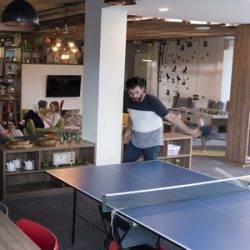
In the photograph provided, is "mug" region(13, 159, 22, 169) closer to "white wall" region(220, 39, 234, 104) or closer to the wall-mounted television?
the wall-mounted television

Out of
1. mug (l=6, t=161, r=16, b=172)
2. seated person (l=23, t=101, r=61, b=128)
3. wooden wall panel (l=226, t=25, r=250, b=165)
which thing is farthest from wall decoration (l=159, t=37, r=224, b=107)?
mug (l=6, t=161, r=16, b=172)

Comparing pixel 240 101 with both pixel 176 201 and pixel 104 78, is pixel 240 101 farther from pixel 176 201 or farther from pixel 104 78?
pixel 176 201

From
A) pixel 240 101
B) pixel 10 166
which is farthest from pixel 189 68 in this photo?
pixel 10 166

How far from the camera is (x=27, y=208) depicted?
5.31 meters

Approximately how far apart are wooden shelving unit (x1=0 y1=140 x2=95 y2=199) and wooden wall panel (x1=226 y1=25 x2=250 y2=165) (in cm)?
321

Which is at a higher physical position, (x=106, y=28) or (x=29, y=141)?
(x=106, y=28)

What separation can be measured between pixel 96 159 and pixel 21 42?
773 centimetres

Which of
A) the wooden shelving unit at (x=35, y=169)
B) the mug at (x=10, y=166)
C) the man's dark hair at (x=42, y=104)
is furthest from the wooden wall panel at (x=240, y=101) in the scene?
the man's dark hair at (x=42, y=104)

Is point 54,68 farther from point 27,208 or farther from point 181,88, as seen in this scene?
point 27,208

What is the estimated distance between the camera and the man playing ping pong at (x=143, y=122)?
5004mm

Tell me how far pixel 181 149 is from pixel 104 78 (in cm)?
215

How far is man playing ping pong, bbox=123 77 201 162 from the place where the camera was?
5.00 meters

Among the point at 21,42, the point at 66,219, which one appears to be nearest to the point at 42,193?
the point at 66,219

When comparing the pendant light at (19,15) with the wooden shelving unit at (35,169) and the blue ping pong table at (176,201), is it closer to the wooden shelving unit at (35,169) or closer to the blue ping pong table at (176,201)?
the blue ping pong table at (176,201)
